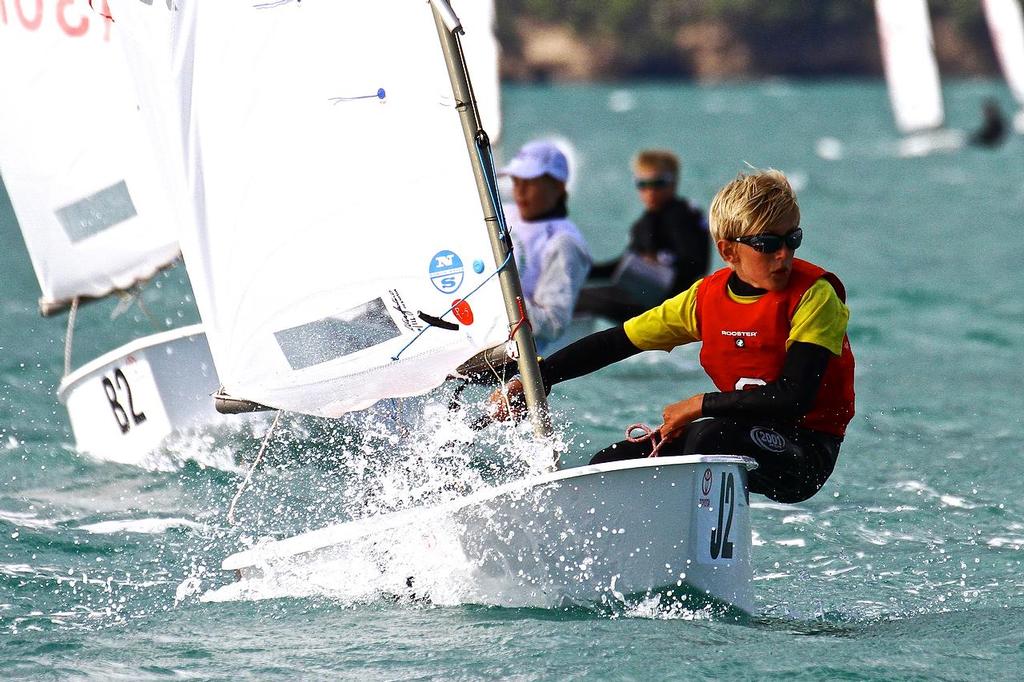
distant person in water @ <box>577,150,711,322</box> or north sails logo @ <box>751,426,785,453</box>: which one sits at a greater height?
distant person in water @ <box>577,150,711,322</box>

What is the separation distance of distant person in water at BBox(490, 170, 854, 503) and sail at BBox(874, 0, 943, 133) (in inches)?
732

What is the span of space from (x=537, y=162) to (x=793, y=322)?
207 cm

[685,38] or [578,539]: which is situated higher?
[685,38]

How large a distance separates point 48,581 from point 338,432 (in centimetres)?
158

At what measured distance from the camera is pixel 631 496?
3305 millimetres

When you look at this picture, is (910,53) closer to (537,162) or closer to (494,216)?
(537,162)

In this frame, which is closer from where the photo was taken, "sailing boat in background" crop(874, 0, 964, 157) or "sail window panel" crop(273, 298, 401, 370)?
"sail window panel" crop(273, 298, 401, 370)

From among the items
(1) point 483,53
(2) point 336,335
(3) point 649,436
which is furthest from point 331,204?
(1) point 483,53

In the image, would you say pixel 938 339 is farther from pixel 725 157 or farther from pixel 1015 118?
pixel 1015 118

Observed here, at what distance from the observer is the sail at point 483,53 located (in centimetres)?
724

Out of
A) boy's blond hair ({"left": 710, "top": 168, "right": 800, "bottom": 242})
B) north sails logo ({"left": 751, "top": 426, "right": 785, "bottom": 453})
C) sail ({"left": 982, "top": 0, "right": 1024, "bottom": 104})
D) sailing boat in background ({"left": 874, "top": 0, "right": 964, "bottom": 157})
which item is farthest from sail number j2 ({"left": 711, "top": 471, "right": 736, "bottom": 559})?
sail ({"left": 982, "top": 0, "right": 1024, "bottom": 104})

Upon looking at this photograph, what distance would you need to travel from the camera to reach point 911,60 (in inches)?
857

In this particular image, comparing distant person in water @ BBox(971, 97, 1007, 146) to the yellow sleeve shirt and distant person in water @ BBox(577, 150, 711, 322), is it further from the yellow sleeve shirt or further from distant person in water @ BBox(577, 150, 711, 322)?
the yellow sleeve shirt

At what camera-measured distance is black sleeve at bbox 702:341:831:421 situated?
129 inches
